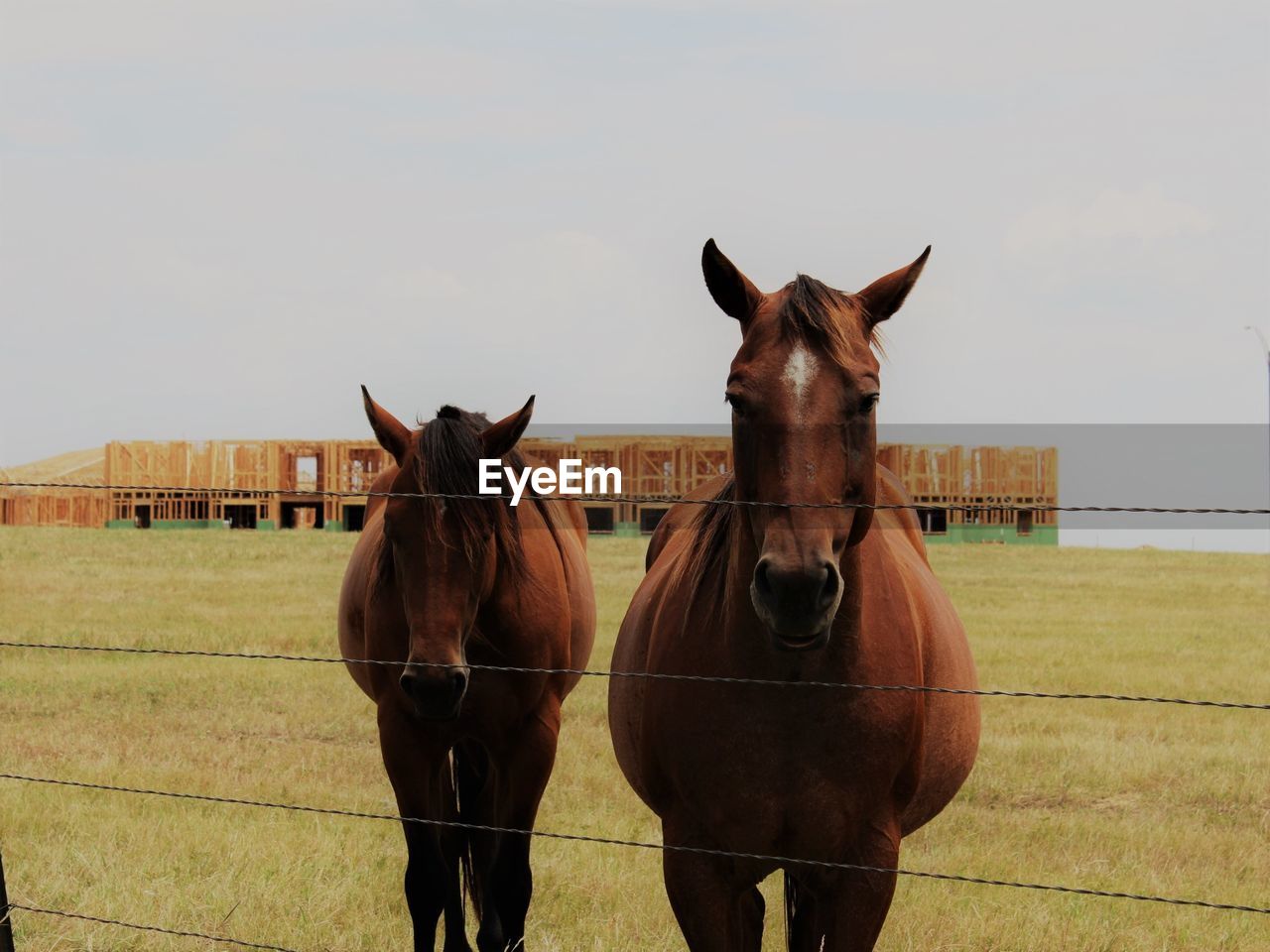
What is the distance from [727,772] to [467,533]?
5.21ft

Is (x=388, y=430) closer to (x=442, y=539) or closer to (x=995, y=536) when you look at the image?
(x=442, y=539)

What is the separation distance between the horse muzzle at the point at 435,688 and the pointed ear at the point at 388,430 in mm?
916

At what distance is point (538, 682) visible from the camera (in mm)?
5312

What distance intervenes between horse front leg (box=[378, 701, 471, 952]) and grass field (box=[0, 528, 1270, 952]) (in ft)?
1.34

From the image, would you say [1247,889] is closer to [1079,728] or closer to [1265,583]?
[1079,728]

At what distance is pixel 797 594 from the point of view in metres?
2.96

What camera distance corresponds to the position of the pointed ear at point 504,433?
16.4 feet

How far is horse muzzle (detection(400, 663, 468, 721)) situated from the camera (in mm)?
4539

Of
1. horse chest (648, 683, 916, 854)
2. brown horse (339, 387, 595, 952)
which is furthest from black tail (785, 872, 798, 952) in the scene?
horse chest (648, 683, 916, 854)

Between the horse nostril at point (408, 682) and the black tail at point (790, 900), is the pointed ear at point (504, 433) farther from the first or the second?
the black tail at point (790, 900)

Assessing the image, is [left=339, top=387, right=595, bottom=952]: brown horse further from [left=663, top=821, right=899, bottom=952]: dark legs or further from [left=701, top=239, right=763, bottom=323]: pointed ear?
[left=701, top=239, right=763, bottom=323]: pointed ear

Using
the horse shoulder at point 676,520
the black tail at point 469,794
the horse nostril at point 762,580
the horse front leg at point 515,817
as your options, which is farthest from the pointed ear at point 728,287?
the black tail at point 469,794

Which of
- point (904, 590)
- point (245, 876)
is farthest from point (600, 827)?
point (904, 590)

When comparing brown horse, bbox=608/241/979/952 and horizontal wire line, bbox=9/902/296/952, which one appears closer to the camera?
brown horse, bbox=608/241/979/952
